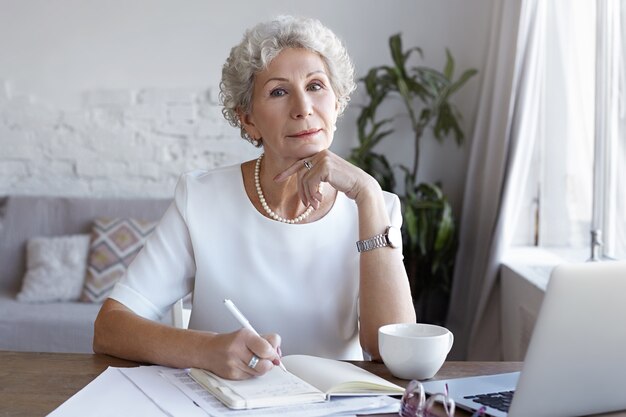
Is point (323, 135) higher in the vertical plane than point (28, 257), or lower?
higher

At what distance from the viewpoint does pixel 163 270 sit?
182 centimetres

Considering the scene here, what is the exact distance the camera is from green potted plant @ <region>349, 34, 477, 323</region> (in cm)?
386

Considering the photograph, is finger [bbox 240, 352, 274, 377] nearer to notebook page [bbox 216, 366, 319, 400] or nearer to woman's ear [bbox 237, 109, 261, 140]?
notebook page [bbox 216, 366, 319, 400]

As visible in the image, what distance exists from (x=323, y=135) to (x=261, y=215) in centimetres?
23

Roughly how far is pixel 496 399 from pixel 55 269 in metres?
2.89

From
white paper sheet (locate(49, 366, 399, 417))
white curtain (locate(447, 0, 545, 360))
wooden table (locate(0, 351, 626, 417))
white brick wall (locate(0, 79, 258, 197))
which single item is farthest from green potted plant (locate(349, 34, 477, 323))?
white paper sheet (locate(49, 366, 399, 417))

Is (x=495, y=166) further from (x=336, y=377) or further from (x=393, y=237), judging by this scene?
(x=336, y=377)

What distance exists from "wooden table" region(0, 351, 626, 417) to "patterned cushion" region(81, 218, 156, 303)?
2.21m

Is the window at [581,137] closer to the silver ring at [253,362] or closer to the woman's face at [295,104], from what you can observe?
the woman's face at [295,104]

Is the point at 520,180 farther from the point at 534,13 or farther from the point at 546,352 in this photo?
the point at 546,352

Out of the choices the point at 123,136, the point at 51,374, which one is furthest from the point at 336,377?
the point at 123,136

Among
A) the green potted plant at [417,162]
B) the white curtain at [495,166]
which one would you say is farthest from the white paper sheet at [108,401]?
the green potted plant at [417,162]

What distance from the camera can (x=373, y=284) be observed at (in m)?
1.72

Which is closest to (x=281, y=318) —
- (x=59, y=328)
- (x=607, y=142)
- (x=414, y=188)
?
(x=607, y=142)
